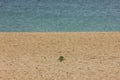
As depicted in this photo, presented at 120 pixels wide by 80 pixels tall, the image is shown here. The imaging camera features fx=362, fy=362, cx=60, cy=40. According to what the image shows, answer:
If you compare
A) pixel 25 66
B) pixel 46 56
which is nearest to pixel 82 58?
pixel 46 56

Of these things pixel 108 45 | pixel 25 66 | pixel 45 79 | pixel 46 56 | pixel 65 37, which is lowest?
pixel 45 79

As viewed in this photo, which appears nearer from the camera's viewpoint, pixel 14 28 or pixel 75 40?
pixel 75 40

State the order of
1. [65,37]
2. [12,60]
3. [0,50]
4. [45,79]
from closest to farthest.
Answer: [45,79]
[12,60]
[0,50]
[65,37]

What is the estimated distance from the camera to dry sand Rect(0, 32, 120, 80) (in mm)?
7508

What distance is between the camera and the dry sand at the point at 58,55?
296 inches

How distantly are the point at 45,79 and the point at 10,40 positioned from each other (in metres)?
4.24

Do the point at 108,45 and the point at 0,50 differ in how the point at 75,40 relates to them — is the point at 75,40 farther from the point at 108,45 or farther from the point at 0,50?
the point at 0,50

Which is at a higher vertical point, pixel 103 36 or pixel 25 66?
pixel 103 36

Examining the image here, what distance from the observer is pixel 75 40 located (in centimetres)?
1130

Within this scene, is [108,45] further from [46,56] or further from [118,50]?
[46,56]

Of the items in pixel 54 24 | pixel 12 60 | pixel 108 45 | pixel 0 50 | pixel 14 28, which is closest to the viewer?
pixel 12 60

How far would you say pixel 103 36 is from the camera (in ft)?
40.0

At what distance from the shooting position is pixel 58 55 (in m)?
9.23

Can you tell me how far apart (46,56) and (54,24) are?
8.78 metres
